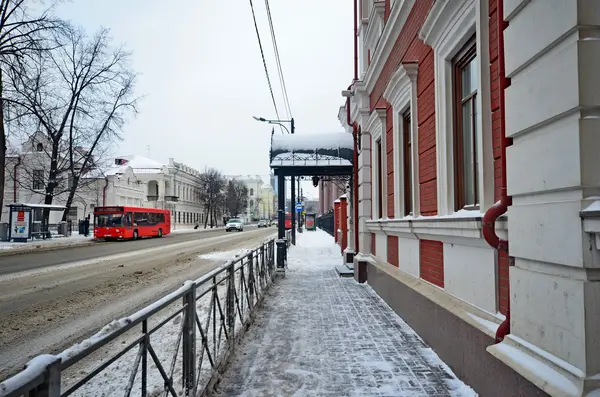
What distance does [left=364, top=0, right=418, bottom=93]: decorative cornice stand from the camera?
6480mm

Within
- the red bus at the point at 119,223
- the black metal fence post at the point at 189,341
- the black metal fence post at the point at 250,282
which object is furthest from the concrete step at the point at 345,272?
the red bus at the point at 119,223

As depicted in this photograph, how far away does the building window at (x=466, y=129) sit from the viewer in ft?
13.9

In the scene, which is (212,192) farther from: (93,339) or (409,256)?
(93,339)

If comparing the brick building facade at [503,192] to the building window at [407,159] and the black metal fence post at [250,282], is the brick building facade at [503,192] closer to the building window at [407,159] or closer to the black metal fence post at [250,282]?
the building window at [407,159]

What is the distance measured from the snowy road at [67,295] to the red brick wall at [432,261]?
471 cm

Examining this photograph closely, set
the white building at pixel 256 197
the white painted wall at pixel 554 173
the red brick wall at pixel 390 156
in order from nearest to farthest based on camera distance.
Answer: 1. the white painted wall at pixel 554 173
2. the red brick wall at pixel 390 156
3. the white building at pixel 256 197

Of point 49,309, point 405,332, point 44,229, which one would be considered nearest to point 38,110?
point 44,229

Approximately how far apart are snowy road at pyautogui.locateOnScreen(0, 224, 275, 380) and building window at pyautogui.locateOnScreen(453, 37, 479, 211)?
512cm

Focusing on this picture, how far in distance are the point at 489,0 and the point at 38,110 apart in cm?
2420

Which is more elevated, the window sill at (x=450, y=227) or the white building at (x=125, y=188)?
the white building at (x=125, y=188)

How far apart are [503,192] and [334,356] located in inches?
104

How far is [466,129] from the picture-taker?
449cm

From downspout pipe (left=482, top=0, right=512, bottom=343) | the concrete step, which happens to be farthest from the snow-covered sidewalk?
the concrete step

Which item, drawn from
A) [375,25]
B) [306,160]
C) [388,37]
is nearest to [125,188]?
[306,160]
